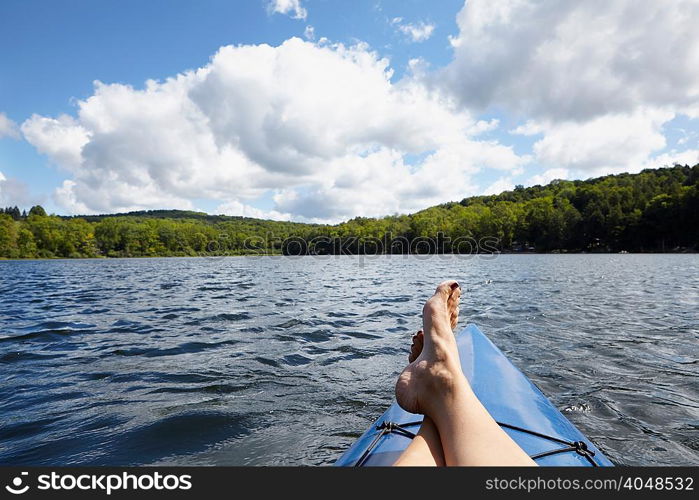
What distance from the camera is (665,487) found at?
2.01m

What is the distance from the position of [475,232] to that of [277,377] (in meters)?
111

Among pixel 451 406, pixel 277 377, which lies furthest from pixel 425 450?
pixel 277 377

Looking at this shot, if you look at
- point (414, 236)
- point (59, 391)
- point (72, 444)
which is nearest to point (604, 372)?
point (72, 444)

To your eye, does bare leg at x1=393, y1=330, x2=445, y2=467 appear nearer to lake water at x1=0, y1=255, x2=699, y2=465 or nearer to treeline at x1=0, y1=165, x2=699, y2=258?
lake water at x1=0, y1=255, x2=699, y2=465

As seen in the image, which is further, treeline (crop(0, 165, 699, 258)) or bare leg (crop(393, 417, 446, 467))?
treeline (crop(0, 165, 699, 258))

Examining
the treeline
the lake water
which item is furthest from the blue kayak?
the treeline

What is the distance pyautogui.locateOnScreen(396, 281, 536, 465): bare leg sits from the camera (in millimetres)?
1973

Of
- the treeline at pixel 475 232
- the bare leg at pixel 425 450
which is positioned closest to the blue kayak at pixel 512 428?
the bare leg at pixel 425 450

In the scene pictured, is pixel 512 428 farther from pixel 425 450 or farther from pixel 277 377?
pixel 277 377

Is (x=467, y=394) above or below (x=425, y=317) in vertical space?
below

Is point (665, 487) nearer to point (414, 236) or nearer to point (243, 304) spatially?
point (243, 304)

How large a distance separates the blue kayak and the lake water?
0.87 meters

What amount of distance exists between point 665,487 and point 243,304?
11.7m

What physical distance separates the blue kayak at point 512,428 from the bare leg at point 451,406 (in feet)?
1.07
